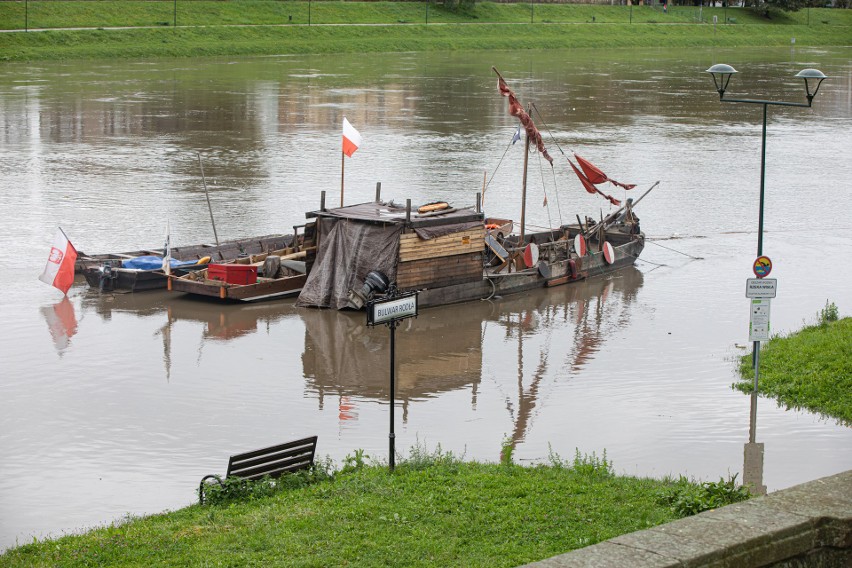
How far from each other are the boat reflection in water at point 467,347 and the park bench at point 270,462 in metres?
5.00

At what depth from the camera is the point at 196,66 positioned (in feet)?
253

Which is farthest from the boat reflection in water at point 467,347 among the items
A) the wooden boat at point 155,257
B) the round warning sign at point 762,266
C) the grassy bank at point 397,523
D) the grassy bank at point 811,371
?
the grassy bank at point 397,523

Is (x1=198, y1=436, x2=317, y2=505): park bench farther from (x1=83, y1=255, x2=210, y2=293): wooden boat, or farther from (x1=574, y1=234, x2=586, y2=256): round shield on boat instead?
(x1=574, y1=234, x2=586, y2=256): round shield on boat

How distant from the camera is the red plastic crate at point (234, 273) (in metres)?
27.5

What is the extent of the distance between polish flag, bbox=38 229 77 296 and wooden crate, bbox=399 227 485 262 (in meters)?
7.90

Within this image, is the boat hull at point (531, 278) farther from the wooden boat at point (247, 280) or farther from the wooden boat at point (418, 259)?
the wooden boat at point (247, 280)

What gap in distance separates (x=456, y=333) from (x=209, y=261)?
6.96m

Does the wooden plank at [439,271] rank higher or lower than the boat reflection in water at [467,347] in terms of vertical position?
higher

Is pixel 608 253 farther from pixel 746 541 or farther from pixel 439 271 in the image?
pixel 746 541

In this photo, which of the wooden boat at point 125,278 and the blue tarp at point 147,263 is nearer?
the wooden boat at point 125,278

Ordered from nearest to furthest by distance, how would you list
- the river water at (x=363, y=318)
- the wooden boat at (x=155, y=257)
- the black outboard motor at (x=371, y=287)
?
1. the river water at (x=363, y=318)
2. the black outboard motor at (x=371, y=287)
3. the wooden boat at (x=155, y=257)

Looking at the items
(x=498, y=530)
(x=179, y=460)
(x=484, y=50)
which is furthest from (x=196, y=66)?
(x=498, y=530)

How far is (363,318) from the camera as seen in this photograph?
2666 cm

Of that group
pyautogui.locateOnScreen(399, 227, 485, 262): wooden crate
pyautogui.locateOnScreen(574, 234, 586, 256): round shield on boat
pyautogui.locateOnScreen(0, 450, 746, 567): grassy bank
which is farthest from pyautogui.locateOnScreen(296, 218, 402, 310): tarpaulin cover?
pyautogui.locateOnScreen(0, 450, 746, 567): grassy bank
